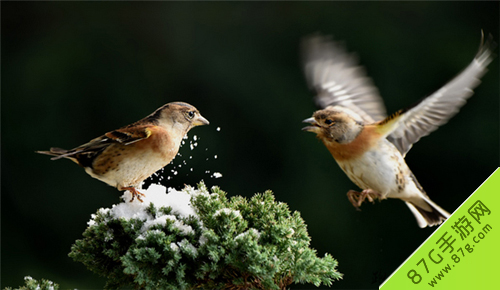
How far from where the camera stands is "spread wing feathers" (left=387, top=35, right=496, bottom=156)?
81.2 inches

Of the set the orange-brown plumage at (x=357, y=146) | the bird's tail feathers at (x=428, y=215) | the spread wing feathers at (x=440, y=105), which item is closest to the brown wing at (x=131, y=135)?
the orange-brown plumage at (x=357, y=146)

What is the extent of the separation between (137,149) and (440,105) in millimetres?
1203

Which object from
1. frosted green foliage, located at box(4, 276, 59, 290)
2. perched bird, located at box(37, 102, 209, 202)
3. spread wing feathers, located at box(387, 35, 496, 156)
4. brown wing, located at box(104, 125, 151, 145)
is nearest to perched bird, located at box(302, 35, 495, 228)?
spread wing feathers, located at box(387, 35, 496, 156)

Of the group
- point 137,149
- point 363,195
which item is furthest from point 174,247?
point 363,195

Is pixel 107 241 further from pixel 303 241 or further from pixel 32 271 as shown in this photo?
pixel 32 271

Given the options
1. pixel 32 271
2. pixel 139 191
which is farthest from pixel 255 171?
pixel 139 191

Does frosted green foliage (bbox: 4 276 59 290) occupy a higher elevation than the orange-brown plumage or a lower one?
lower

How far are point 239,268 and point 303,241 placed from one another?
282 millimetres

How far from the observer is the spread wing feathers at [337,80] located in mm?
2861

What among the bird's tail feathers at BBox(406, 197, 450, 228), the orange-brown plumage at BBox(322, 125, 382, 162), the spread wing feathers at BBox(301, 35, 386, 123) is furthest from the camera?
the spread wing feathers at BBox(301, 35, 386, 123)

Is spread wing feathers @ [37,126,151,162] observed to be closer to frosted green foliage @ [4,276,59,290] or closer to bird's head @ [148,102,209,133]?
bird's head @ [148,102,209,133]

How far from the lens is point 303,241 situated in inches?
80.3

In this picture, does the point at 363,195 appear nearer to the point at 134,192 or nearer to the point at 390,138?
the point at 390,138

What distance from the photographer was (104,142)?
226 cm
